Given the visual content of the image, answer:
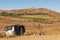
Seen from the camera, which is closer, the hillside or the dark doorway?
the dark doorway

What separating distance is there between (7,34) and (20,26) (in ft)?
11.5

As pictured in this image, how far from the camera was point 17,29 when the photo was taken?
100 feet

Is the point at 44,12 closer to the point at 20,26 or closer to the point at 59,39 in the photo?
the point at 20,26

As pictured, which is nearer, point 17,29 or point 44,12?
point 17,29

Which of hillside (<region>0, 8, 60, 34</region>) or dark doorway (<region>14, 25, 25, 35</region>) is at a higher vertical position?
dark doorway (<region>14, 25, 25, 35</region>)

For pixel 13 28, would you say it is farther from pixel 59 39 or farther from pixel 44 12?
pixel 44 12

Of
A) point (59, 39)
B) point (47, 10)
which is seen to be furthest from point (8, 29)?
point (47, 10)

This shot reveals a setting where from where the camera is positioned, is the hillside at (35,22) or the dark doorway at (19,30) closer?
the dark doorway at (19,30)

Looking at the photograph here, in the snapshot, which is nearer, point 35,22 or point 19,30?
point 19,30

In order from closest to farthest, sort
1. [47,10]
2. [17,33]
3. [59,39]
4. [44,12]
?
[59,39] → [17,33] → [44,12] → [47,10]

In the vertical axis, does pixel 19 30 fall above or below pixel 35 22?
above

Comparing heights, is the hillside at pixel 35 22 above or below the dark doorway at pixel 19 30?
below

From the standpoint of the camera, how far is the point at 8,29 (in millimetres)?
29562

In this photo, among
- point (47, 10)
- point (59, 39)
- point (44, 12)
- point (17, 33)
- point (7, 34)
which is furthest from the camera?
point (47, 10)
